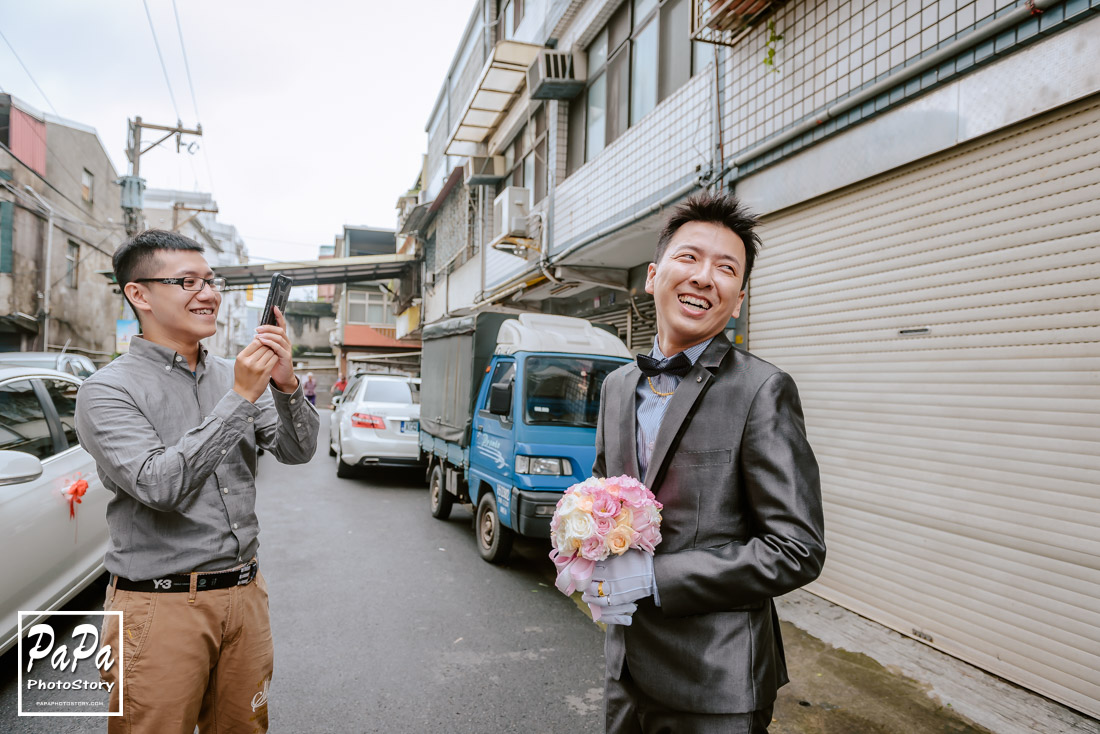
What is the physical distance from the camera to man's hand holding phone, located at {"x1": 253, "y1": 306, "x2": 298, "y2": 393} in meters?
1.88

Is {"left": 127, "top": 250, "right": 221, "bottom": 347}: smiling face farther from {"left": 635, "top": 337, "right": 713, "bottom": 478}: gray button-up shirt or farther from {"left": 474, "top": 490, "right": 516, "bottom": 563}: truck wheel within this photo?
{"left": 474, "top": 490, "right": 516, "bottom": 563}: truck wheel

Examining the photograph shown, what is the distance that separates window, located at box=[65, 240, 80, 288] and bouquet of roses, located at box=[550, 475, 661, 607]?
84.6 ft

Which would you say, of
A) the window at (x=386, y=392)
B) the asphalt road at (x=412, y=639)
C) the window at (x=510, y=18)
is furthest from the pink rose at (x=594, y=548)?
the window at (x=510, y=18)

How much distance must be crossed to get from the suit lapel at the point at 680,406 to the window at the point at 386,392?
9.10 metres

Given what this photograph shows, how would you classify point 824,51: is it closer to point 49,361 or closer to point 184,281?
point 184,281

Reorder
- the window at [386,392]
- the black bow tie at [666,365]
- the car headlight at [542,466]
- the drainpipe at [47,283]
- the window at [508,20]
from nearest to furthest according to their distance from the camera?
the black bow tie at [666,365], the car headlight at [542,466], the window at [386,392], the window at [508,20], the drainpipe at [47,283]

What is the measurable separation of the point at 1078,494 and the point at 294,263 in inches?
893

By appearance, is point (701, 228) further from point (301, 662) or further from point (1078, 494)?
point (301, 662)

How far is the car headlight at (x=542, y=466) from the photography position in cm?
549

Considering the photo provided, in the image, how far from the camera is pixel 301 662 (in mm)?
3799

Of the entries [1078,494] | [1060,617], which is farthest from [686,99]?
[1060,617]

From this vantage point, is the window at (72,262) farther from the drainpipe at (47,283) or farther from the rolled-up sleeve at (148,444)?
the rolled-up sleeve at (148,444)

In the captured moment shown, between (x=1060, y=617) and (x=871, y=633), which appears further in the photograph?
(x=871, y=633)

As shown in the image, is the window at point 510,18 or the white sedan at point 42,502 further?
the window at point 510,18
